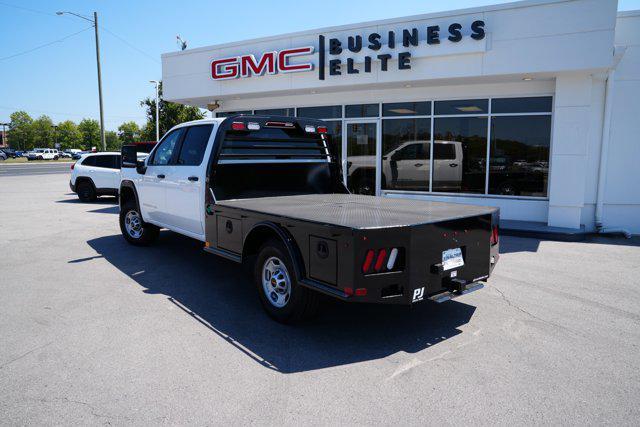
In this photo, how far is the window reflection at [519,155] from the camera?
11.2 meters

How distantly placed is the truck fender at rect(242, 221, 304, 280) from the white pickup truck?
0.04 feet

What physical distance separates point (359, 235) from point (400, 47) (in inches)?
350

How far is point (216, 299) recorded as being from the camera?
558cm

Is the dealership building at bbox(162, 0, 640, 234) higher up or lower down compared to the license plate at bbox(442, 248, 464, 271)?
higher up

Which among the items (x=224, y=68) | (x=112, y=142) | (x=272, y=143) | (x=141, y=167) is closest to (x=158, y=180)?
(x=141, y=167)

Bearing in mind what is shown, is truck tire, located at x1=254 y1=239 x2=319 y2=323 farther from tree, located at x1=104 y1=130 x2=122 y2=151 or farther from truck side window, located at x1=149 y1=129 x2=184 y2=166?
tree, located at x1=104 y1=130 x2=122 y2=151

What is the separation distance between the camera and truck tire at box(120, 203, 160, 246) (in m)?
8.22

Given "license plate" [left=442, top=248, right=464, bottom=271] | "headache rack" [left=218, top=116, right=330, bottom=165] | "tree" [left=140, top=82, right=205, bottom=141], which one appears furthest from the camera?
"tree" [left=140, top=82, right=205, bottom=141]

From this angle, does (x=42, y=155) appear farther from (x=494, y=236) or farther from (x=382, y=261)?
(x=382, y=261)

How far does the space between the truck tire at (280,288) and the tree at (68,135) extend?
161984 mm

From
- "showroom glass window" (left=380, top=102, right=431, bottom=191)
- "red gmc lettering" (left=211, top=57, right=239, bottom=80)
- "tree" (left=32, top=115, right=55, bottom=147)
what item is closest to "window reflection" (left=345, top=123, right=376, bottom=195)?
"showroom glass window" (left=380, top=102, right=431, bottom=191)

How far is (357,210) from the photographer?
16.2 feet

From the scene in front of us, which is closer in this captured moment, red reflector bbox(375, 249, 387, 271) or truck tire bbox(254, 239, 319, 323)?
red reflector bbox(375, 249, 387, 271)

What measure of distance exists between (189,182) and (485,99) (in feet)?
27.5
